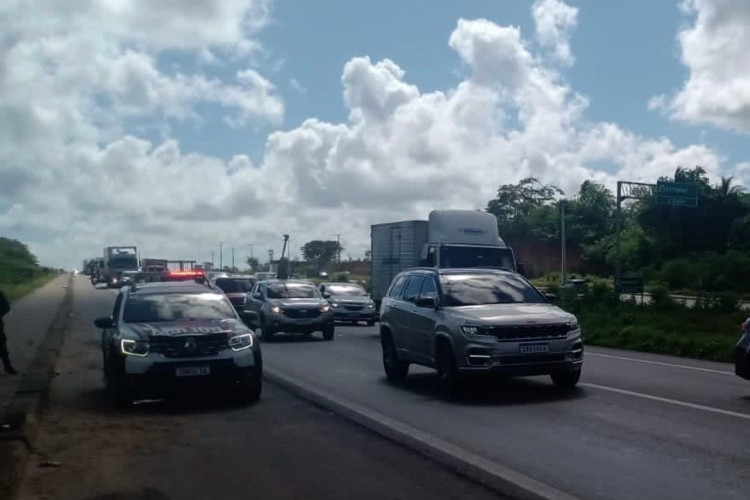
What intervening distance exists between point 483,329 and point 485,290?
1.48m

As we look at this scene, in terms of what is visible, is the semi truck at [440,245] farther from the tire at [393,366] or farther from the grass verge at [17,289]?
the grass verge at [17,289]

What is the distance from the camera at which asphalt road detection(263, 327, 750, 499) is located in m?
8.06

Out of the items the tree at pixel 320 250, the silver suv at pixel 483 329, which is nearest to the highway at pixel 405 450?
the silver suv at pixel 483 329

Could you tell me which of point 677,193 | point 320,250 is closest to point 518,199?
point 320,250

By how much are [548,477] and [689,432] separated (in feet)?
9.04

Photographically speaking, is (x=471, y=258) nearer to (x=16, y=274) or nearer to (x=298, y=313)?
(x=298, y=313)

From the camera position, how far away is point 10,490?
7805 mm

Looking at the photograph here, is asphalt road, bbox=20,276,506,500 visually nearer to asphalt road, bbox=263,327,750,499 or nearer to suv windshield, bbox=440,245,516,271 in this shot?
asphalt road, bbox=263,327,750,499

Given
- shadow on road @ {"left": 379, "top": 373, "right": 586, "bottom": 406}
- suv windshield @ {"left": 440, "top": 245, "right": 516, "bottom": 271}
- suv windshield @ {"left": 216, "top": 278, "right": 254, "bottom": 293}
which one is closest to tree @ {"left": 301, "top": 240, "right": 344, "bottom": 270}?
suv windshield @ {"left": 216, "top": 278, "right": 254, "bottom": 293}

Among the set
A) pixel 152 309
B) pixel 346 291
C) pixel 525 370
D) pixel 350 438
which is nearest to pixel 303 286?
pixel 346 291

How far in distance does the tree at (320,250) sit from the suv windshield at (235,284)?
290 feet

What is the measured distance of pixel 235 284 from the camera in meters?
35.1

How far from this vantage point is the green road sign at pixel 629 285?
3148cm

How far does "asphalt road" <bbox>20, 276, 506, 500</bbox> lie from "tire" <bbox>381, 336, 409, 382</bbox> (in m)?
2.61
